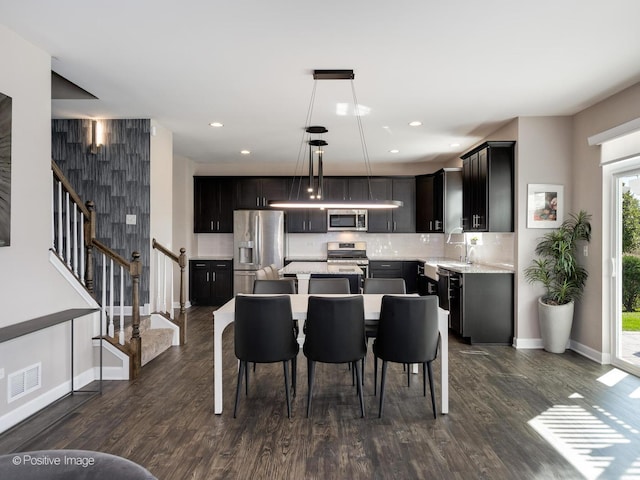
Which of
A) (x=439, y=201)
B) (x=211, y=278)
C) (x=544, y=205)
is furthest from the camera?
(x=211, y=278)

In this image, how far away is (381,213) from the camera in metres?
8.54

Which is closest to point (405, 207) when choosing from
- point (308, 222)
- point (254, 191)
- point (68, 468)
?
point (308, 222)

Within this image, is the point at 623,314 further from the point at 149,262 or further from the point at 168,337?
the point at 149,262

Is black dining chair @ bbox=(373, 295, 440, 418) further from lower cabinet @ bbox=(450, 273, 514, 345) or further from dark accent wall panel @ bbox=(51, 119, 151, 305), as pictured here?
dark accent wall panel @ bbox=(51, 119, 151, 305)

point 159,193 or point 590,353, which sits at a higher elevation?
point 159,193

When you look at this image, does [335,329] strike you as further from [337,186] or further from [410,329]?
[337,186]

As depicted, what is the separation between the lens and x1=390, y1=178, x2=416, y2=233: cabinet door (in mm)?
8516

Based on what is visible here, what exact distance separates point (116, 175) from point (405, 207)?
516 cm

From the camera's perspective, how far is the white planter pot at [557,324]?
4918 millimetres

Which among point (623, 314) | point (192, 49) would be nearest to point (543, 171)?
point (623, 314)

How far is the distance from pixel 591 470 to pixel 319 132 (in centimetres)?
458

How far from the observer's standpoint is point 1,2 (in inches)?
107

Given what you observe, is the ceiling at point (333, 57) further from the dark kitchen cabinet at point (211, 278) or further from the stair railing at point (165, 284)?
the dark kitchen cabinet at point (211, 278)

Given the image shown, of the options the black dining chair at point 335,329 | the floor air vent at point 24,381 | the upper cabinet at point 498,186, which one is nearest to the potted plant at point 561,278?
Answer: the upper cabinet at point 498,186
